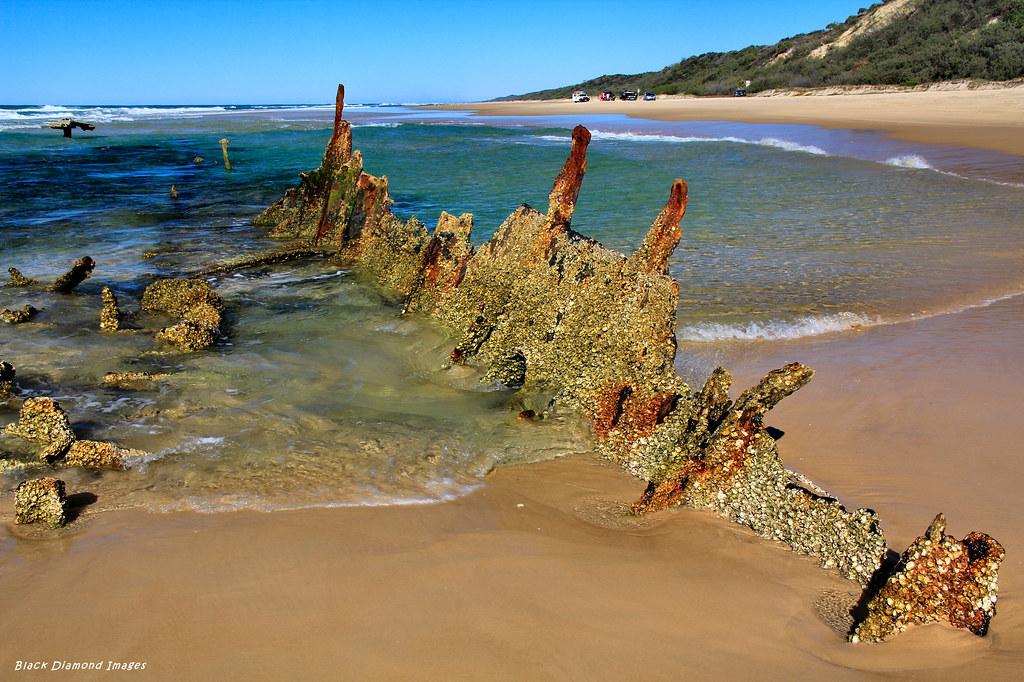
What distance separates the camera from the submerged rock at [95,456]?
4309mm

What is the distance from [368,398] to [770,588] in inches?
131

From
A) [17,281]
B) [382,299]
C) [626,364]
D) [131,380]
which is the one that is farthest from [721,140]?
[131,380]

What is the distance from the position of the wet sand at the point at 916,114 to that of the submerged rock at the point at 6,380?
2351 cm

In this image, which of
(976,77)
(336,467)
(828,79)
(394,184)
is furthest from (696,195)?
(828,79)

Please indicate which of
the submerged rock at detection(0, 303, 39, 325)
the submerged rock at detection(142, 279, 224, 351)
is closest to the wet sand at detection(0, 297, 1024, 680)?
the submerged rock at detection(142, 279, 224, 351)

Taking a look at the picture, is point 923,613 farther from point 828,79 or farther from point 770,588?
point 828,79

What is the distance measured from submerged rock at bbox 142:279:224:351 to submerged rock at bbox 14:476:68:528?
276 cm

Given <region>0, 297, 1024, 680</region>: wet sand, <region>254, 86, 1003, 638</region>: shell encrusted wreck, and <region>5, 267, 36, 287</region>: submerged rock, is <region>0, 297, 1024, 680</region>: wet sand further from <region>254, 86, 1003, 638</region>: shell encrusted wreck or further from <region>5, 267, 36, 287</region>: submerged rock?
<region>5, 267, 36, 287</region>: submerged rock

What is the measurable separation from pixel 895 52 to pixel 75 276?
5828cm

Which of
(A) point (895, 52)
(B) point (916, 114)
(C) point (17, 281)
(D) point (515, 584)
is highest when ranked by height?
(A) point (895, 52)

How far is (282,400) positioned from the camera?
5348 mm

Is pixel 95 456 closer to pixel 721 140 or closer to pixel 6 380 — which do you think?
pixel 6 380

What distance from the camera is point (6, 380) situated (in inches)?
213

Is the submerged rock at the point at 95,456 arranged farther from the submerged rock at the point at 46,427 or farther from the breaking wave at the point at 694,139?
the breaking wave at the point at 694,139
